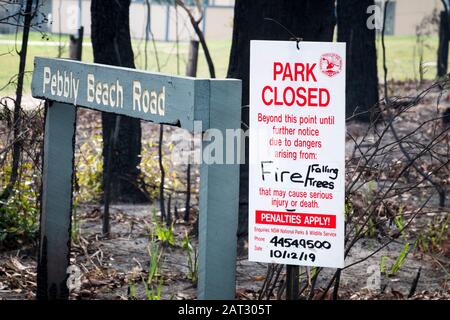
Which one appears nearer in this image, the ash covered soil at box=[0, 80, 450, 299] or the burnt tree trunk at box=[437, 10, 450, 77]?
the ash covered soil at box=[0, 80, 450, 299]

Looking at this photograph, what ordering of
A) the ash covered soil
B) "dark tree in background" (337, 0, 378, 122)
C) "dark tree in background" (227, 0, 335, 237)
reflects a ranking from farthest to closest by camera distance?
"dark tree in background" (337, 0, 378, 122), "dark tree in background" (227, 0, 335, 237), the ash covered soil

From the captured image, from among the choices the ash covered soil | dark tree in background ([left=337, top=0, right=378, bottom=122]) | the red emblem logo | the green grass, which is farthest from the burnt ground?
the green grass

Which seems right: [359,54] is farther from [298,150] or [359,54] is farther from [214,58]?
[214,58]

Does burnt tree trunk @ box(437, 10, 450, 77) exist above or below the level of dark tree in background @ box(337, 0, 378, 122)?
above

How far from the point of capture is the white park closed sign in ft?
15.2

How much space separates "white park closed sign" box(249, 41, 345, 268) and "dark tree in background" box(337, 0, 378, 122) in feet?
35.4

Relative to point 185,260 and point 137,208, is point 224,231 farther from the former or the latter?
point 137,208

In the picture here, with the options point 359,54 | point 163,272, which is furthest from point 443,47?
point 163,272

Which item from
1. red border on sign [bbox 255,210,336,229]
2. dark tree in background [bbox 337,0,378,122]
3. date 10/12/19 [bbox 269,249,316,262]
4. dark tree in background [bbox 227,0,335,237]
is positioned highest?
dark tree in background [bbox 337,0,378,122]

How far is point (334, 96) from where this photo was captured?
4.64 meters

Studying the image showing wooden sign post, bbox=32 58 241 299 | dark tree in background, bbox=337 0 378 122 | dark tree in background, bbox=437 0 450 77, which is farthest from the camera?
dark tree in background, bbox=437 0 450 77

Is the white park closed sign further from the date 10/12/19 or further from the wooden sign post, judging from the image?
the wooden sign post

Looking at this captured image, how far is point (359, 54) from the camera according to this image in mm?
15773

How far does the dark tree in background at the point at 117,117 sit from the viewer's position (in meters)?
9.98
